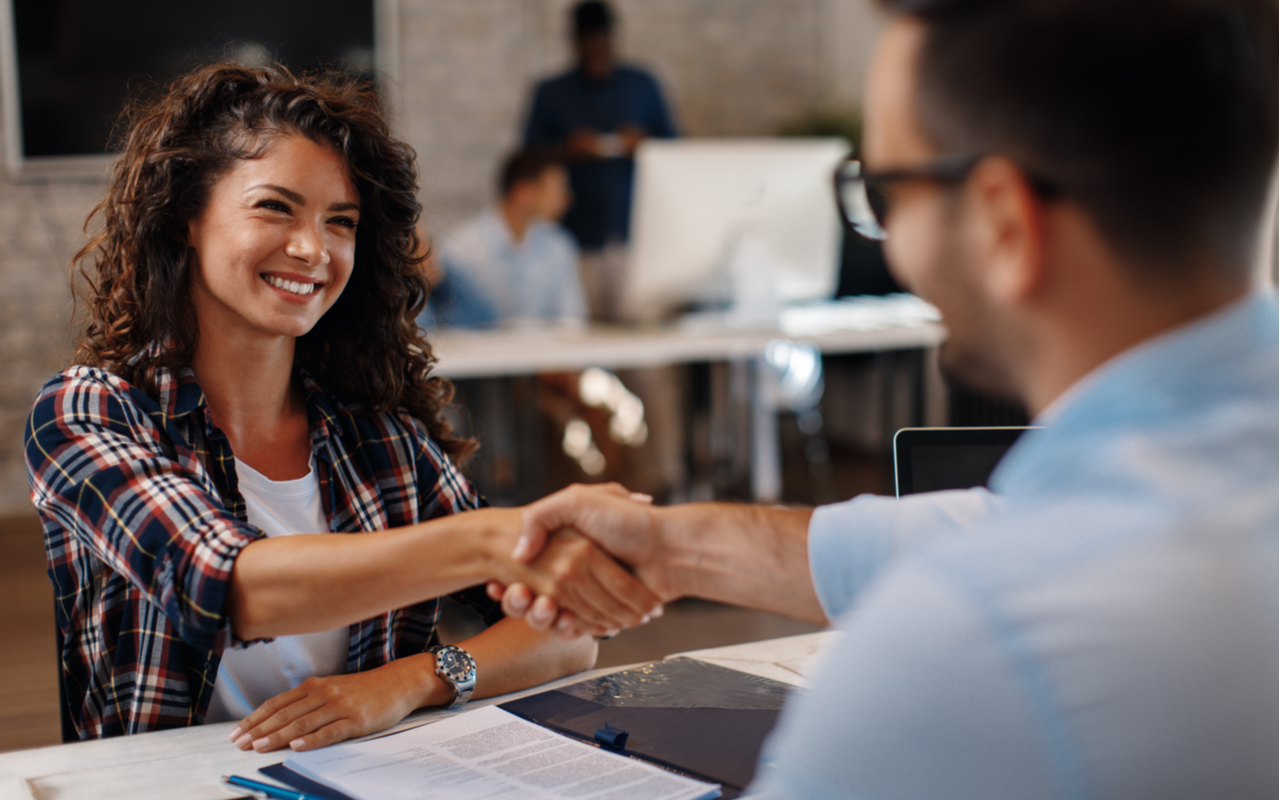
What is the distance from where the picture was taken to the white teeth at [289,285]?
135 cm

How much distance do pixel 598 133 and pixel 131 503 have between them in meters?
4.57

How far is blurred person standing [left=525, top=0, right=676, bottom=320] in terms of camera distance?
5246 mm

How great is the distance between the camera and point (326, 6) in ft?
17.5

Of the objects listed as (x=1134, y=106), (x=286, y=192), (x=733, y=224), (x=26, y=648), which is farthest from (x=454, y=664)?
(x=733, y=224)

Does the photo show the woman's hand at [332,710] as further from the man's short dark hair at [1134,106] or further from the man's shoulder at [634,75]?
the man's shoulder at [634,75]

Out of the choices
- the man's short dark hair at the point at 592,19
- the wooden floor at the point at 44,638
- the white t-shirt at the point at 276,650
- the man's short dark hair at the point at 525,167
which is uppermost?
the man's short dark hair at the point at 592,19

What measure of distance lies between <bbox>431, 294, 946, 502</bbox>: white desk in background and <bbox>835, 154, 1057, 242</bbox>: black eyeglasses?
8.64ft

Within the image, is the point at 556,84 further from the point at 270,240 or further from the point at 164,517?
the point at 164,517

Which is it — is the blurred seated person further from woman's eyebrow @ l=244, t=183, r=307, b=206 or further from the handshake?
the handshake

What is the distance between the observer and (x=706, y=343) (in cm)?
394

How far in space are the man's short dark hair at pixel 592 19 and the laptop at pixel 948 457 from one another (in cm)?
442

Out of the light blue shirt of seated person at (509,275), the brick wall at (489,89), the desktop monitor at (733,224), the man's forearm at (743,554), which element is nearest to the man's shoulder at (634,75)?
the brick wall at (489,89)

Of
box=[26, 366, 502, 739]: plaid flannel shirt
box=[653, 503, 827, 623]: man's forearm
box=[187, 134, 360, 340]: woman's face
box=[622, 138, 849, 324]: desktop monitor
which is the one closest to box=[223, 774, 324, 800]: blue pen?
box=[26, 366, 502, 739]: plaid flannel shirt

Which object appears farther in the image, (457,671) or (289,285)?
(289,285)
